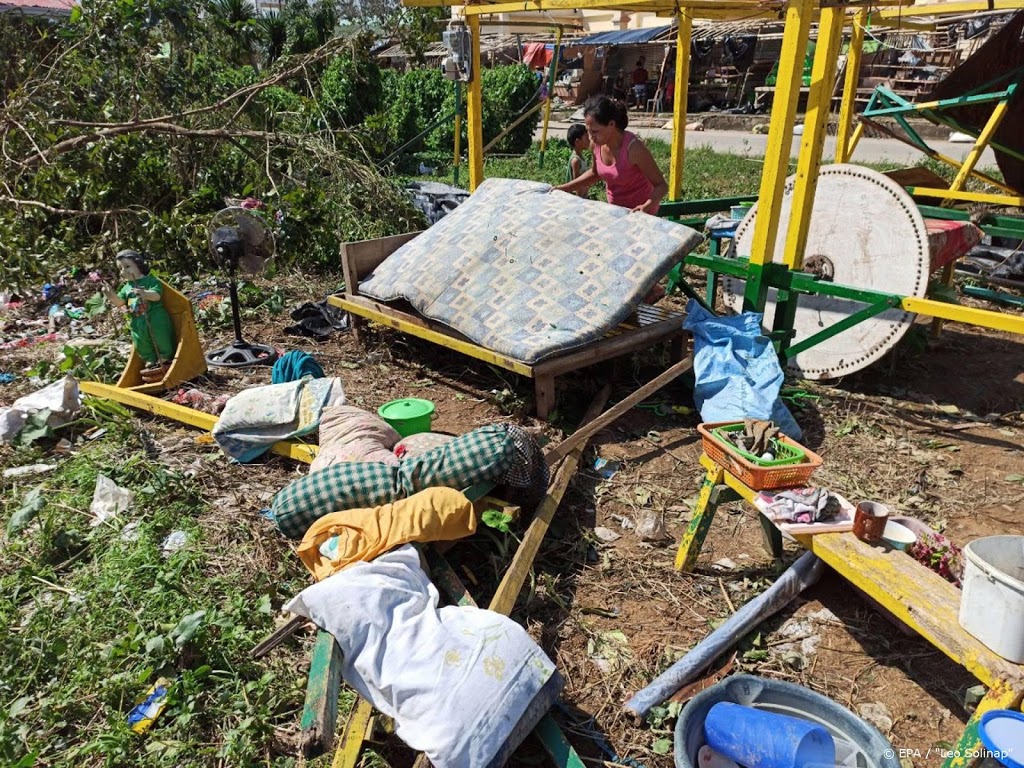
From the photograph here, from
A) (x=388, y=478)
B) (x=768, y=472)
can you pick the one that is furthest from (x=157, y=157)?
(x=768, y=472)

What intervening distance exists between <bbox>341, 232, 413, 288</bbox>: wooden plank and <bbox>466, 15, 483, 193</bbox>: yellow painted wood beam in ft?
4.02

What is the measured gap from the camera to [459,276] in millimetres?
5082

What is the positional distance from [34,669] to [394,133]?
15372 mm

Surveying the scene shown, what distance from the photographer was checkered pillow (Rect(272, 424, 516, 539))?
2.99m

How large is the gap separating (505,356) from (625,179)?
6.61 ft

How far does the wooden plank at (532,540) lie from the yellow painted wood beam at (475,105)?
3.86 metres

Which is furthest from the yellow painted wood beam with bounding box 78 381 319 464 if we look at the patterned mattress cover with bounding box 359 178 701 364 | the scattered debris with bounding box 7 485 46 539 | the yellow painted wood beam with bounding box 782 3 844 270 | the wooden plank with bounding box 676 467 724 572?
the yellow painted wood beam with bounding box 782 3 844 270

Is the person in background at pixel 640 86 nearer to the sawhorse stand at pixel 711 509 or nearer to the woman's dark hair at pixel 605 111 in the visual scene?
the woman's dark hair at pixel 605 111

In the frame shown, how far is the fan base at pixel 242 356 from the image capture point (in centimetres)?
540

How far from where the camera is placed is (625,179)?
5629 mm

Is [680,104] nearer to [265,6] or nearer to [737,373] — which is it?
[737,373]

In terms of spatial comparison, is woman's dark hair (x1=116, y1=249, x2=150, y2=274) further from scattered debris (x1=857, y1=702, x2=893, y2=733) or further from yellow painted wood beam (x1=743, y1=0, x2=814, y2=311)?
scattered debris (x1=857, y1=702, x2=893, y2=733)

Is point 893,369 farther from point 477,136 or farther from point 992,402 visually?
point 477,136

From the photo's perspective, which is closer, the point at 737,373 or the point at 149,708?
the point at 149,708
